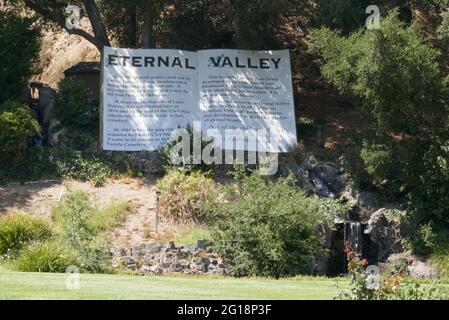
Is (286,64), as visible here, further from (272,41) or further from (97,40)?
(97,40)

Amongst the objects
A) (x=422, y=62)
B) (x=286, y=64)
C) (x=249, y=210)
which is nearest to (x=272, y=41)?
(x=286, y=64)

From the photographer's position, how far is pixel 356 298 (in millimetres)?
14977

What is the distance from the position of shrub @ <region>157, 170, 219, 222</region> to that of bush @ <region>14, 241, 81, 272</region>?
5.53 metres

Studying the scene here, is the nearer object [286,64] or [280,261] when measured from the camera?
[280,261]

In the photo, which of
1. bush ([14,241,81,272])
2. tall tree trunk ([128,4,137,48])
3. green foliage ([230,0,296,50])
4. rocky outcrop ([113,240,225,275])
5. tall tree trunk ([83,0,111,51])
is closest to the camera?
bush ([14,241,81,272])

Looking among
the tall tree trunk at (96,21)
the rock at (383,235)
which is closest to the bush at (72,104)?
the tall tree trunk at (96,21)

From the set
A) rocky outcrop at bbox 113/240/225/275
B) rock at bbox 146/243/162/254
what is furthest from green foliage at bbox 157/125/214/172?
rocky outcrop at bbox 113/240/225/275

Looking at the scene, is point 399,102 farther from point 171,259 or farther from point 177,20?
point 177,20

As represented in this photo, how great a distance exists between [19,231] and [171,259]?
364 centimetres

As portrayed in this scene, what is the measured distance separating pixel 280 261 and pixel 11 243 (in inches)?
245

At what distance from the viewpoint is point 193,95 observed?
31.1 metres

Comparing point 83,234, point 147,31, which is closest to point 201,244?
point 83,234

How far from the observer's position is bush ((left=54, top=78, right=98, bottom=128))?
31.3m

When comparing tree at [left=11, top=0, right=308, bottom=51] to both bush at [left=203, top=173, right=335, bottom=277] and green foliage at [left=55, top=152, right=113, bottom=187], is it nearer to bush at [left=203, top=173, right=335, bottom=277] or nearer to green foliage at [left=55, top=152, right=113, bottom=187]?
green foliage at [left=55, top=152, right=113, bottom=187]
